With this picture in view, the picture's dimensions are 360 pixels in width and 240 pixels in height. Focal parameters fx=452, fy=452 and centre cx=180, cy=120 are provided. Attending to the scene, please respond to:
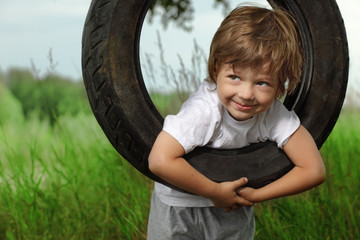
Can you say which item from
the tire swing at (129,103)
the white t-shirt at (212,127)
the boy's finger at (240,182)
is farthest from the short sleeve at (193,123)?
the boy's finger at (240,182)

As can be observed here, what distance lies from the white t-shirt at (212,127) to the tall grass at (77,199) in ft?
2.49

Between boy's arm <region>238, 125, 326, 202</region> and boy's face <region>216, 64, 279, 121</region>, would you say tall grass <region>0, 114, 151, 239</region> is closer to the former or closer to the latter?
boy's arm <region>238, 125, 326, 202</region>

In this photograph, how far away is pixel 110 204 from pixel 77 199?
26 centimetres

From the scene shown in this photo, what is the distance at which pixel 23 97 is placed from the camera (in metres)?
7.46

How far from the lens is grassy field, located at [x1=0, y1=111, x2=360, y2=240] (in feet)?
9.09

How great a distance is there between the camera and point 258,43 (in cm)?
173

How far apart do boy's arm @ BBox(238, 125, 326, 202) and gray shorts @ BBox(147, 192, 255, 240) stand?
0.21 metres

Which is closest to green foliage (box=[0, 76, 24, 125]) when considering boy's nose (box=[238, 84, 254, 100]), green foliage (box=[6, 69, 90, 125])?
green foliage (box=[6, 69, 90, 125])

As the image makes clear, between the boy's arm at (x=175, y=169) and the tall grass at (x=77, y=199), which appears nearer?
the boy's arm at (x=175, y=169)

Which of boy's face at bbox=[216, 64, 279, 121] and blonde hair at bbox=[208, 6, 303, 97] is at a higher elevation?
blonde hair at bbox=[208, 6, 303, 97]

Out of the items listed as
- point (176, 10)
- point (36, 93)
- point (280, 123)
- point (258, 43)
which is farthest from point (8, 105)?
point (258, 43)

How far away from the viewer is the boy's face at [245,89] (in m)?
1.75

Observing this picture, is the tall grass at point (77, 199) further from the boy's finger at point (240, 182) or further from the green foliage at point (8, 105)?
the green foliage at point (8, 105)

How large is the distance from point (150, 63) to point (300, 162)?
1.71 m
